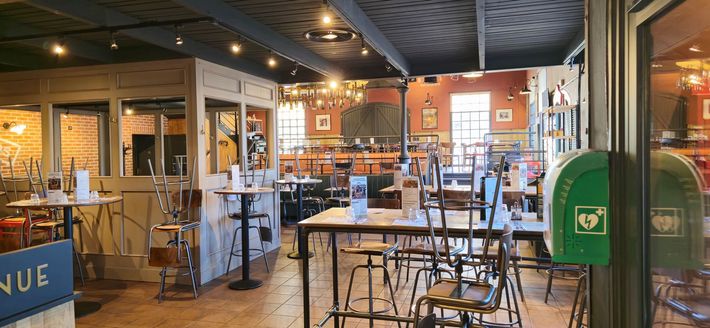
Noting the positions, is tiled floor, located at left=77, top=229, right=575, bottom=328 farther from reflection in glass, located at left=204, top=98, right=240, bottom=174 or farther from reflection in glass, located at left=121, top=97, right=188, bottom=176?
reflection in glass, located at left=121, top=97, right=188, bottom=176

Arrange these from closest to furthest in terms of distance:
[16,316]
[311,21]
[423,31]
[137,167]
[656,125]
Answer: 1. [656,125]
2. [16,316]
3. [311,21]
4. [423,31]
5. [137,167]

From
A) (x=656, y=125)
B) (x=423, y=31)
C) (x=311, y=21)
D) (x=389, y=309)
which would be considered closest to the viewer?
(x=656, y=125)

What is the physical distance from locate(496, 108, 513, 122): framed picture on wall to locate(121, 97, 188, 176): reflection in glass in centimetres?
1146

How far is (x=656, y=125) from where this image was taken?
1123mm

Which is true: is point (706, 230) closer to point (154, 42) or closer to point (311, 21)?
point (311, 21)

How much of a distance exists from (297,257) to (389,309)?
2103mm

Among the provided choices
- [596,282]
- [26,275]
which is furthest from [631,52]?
[26,275]

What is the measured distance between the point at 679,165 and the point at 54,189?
4452mm

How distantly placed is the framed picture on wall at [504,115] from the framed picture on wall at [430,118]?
203cm

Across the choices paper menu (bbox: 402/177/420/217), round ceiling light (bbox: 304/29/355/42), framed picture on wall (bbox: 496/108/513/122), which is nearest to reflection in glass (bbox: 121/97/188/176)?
round ceiling light (bbox: 304/29/355/42)

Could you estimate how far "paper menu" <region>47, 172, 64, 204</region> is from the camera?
12.7 feet

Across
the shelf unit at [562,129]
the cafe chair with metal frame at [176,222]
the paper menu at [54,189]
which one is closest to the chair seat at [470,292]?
the cafe chair with metal frame at [176,222]

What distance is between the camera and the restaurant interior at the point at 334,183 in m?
1.13

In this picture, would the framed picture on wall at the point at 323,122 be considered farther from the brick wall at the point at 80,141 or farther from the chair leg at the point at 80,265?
the chair leg at the point at 80,265
